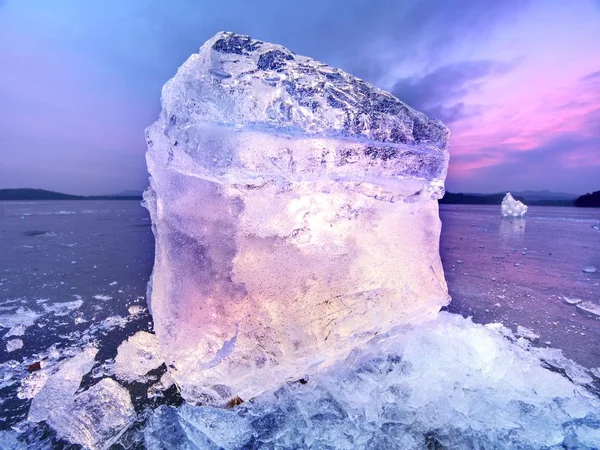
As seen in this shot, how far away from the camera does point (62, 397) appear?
1611 millimetres

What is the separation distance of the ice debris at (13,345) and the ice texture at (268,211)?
1.09m

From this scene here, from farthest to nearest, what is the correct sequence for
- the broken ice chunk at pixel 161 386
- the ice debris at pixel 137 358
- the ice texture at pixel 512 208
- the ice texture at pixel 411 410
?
the ice texture at pixel 512 208 → the ice debris at pixel 137 358 → the broken ice chunk at pixel 161 386 → the ice texture at pixel 411 410

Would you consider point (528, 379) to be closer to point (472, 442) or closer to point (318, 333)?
point (472, 442)

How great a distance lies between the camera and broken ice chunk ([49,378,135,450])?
1.36 meters

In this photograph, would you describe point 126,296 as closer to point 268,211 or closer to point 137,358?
point 137,358

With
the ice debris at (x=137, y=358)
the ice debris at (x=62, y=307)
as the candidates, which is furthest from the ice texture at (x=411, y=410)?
the ice debris at (x=62, y=307)

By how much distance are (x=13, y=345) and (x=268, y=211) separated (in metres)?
2.10

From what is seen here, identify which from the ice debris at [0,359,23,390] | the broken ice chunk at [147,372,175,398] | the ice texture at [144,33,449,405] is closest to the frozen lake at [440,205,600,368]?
the ice texture at [144,33,449,405]

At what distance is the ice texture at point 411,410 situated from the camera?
52.8 inches

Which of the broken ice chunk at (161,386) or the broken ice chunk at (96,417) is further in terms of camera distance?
the broken ice chunk at (161,386)

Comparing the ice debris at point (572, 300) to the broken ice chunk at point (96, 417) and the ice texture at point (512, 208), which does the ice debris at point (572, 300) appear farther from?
the ice texture at point (512, 208)

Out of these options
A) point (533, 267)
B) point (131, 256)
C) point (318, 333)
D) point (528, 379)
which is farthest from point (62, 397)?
point (533, 267)

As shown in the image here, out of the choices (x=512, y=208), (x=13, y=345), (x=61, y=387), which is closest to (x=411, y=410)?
(x=61, y=387)

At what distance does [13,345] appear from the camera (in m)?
2.15
